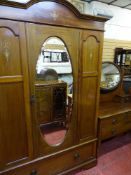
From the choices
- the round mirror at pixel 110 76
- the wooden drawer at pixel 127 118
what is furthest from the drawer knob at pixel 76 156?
the round mirror at pixel 110 76

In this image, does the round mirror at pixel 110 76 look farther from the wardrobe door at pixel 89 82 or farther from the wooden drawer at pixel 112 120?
the wardrobe door at pixel 89 82

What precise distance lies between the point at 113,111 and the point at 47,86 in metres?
1.10

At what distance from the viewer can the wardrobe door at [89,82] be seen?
60.2 inches

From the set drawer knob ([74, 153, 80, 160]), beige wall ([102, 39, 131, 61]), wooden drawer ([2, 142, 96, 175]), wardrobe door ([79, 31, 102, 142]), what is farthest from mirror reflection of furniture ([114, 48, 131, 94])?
drawer knob ([74, 153, 80, 160])

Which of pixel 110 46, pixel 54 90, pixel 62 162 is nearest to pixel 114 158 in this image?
pixel 62 162

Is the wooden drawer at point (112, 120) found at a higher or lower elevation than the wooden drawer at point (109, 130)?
higher

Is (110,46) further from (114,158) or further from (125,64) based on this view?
(114,158)

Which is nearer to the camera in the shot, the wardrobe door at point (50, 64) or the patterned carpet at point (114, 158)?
the wardrobe door at point (50, 64)

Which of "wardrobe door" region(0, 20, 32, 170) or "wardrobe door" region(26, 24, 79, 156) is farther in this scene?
"wardrobe door" region(26, 24, 79, 156)

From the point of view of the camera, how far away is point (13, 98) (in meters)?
1.28

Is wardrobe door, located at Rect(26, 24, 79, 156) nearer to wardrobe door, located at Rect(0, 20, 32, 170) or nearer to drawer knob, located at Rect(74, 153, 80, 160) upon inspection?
wardrobe door, located at Rect(0, 20, 32, 170)

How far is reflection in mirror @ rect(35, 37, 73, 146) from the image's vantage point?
142cm

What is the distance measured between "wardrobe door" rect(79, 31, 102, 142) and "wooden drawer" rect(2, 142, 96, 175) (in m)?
0.19

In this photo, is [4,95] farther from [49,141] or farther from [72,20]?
[72,20]
